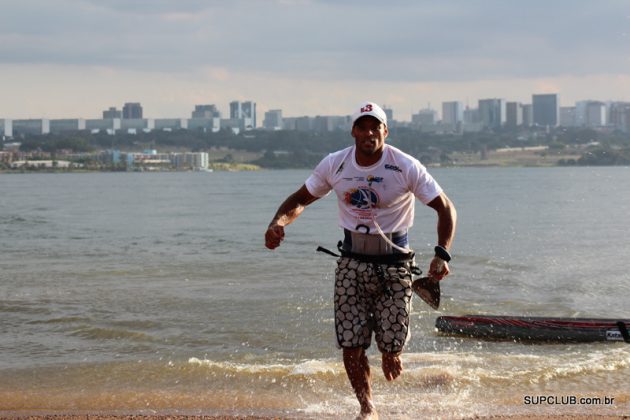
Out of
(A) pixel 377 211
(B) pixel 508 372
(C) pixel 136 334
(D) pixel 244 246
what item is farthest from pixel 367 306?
(D) pixel 244 246

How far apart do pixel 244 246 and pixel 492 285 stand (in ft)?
45.7

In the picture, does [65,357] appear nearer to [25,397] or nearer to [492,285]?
[25,397]

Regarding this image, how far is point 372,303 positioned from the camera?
23.8 ft

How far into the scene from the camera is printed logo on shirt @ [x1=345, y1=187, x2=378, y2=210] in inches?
274

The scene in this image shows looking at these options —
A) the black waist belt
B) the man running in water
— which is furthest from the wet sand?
the black waist belt

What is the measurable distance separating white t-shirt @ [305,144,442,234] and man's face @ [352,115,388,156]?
0.40ft

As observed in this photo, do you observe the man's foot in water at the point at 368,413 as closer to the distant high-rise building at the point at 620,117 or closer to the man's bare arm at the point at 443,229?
the man's bare arm at the point at 443,229

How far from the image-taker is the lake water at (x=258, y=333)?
955 centimetres

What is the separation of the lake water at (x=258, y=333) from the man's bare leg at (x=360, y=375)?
1050 millimetres

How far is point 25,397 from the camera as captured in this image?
32.4ft

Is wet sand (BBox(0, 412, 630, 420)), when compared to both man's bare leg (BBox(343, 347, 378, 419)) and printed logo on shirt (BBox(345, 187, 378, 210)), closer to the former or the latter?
man's bare leg (BBox(343, 347, 378, 419))

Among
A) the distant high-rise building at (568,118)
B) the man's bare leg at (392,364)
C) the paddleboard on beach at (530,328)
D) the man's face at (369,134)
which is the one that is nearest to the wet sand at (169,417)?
the man's bare leg at (392,364)

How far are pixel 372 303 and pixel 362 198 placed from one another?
33.2 inches

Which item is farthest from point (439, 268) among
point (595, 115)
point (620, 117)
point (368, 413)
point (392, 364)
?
point (595, 115)
